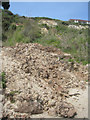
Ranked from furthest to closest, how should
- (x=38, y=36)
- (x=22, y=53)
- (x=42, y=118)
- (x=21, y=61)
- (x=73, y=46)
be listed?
1. (x=38, y=36)
2. (x=73, y=46)
3. (x=22, y=53)
4. (x=21, y=61)
5. (x=42, y=118)

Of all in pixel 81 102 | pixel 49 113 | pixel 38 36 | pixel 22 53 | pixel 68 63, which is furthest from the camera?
pixel 38 36

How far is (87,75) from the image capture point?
6555 mm

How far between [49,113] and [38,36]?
868cm

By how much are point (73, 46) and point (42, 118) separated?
722cm

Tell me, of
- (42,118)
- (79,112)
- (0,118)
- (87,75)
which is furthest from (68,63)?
(0,118)

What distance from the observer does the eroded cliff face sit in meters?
3.27

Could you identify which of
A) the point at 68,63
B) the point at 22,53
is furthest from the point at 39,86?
the point at 68,63

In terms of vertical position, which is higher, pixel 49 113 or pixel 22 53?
pixel 22 53

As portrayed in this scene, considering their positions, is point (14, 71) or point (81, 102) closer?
point (81, 102)

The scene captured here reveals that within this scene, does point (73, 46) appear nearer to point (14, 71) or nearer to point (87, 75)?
point (87, 75)

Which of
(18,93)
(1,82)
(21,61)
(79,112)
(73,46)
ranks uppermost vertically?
(73,46)

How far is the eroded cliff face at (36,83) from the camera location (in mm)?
3266

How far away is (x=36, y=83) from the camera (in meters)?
4.51

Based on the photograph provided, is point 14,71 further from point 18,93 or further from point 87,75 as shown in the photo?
point 87,75
